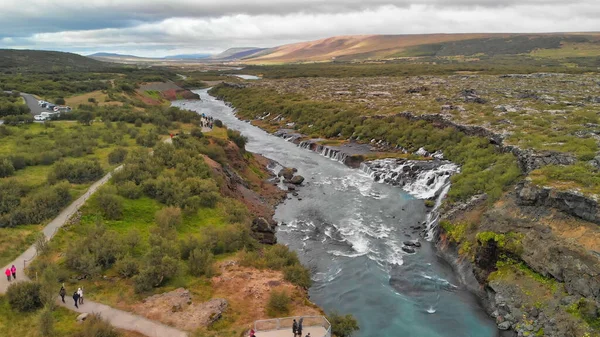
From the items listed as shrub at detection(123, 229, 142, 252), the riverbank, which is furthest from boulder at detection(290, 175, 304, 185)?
shrub at detection(123, 229, 142, 252)

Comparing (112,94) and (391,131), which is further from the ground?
(112,94)

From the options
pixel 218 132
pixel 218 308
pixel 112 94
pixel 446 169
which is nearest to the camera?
pixel 218 308

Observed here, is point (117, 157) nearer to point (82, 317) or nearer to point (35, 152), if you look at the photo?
point (35, 152)

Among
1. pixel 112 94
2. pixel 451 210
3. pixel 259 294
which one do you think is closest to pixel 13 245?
pixel 259 294

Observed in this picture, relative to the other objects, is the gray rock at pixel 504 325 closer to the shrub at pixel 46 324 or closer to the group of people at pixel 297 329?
the group of people at pixel 297 329

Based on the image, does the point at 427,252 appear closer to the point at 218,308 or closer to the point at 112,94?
the point at 218,308

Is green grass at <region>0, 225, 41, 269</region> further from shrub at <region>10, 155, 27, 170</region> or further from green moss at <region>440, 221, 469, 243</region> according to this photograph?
green moss at <region>440, 221, 469, 243</region>

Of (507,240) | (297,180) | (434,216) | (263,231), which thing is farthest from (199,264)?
(297,180)

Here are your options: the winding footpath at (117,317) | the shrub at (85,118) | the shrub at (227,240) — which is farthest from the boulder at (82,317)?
the shrub at (85,118)
